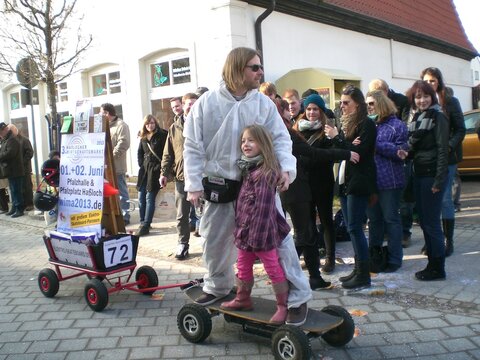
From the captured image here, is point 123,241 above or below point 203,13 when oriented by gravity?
below

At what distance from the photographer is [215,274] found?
3832 millimetres

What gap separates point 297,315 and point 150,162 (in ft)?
15.3

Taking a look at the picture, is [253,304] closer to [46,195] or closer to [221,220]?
[221,220]

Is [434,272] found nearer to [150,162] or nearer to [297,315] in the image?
[297,315]

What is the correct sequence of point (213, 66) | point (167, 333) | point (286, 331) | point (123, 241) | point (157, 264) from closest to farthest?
1. point (286, 331)
2. point (167, 333)
3. point (123, 241)
4. point (157, 264)
5. point (213, 66)

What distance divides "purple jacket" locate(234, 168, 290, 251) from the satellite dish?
7.78 metres

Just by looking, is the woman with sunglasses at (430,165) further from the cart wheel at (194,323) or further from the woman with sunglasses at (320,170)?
the cart wheel at (194,323)

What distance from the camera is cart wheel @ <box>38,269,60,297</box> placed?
4.93m

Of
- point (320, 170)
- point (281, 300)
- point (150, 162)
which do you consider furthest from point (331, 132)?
point (150, 162)

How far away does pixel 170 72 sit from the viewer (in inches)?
461

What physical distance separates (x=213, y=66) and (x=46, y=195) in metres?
5.91

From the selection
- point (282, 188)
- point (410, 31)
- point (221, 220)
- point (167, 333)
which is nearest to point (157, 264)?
point (167, 333)

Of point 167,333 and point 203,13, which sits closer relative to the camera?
point 167,333

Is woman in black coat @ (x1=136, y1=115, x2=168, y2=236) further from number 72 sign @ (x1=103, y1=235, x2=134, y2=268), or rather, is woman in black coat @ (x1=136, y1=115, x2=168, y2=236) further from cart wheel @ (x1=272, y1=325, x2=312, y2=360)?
cart wheel @ (x1=272, y1=325, x2=312, y2=360)
